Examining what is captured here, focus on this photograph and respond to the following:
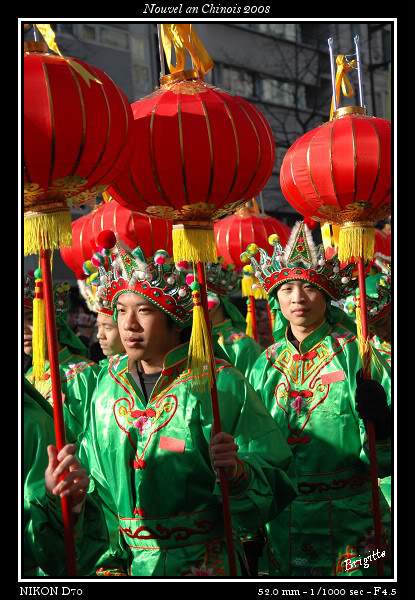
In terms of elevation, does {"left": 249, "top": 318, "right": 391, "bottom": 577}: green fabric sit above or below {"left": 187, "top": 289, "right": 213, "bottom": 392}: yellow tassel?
below

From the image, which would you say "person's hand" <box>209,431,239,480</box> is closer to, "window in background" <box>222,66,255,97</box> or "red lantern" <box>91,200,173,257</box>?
"red lantern" <box>91,200,173,257</box>

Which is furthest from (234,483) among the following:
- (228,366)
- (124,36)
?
(124,36)

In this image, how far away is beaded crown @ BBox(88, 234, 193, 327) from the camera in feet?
13.8

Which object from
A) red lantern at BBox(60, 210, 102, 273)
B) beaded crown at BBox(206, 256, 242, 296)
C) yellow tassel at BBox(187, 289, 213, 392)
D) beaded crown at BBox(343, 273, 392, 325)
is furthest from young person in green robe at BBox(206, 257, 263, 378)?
yellow tassel at BBox(187, 289, 213, 392)

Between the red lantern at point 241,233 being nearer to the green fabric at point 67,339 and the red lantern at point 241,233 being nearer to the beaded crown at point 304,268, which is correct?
the green fabric at point 67,339

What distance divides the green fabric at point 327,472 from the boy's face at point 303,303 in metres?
0.24

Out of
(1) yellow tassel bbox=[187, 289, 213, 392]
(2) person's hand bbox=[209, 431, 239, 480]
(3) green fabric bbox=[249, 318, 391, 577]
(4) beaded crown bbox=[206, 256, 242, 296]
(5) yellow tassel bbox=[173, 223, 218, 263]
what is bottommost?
(3) green fabric bbox=[249, 318, 391, 577]

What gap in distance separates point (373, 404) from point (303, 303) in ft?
3.47

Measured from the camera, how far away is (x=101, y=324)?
250 inches

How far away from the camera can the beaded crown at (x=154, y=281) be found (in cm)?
420

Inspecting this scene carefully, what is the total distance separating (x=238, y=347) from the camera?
299 inches

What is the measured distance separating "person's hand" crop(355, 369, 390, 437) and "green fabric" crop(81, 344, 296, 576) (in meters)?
0.76

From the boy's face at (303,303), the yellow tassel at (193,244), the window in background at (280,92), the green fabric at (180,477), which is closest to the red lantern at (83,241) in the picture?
the boy's face at (303,303)
